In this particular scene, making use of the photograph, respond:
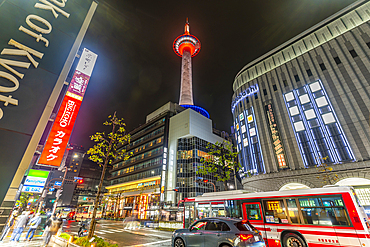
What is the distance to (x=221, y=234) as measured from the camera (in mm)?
7027

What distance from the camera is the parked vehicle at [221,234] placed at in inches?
257

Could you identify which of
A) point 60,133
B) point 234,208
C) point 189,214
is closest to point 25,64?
point 60,133

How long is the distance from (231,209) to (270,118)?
2737cm

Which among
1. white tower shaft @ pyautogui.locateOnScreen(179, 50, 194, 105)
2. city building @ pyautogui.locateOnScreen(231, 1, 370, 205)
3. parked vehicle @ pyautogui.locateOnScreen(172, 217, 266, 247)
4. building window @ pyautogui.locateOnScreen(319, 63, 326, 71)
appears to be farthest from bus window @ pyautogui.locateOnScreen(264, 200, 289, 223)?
white tower shaft @ pyautogui.locateOnScreen(179, 50, 194, 105)

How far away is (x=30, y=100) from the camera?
5.87m

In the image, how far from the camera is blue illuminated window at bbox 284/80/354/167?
26.0 meters

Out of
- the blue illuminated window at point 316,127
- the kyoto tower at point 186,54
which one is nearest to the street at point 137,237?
the blue illuminated window at point 316,127

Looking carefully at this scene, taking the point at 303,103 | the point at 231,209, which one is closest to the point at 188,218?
the point at 231,209

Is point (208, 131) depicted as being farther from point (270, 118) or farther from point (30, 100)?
point (30, 100)

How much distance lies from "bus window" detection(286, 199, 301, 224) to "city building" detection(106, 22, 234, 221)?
3651 cm

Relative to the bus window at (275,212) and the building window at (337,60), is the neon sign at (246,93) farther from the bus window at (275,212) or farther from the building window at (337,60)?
the bus window at (275,212)

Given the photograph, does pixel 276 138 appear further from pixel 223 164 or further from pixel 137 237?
pixel 137 237

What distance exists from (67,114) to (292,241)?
1553 centimetres

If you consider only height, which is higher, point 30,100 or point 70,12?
point 70,12
